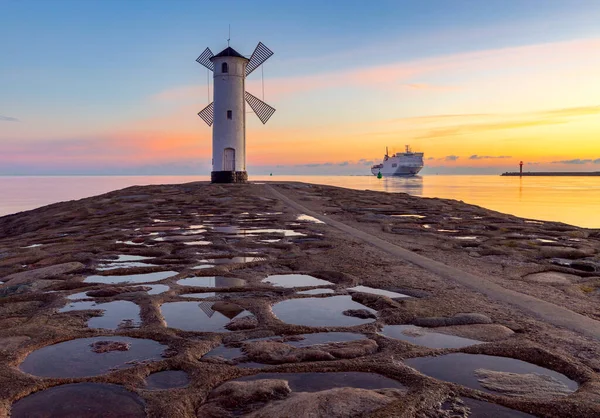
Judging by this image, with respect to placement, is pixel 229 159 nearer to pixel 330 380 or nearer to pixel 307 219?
pixel 307 219

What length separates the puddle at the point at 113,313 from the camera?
3.51m

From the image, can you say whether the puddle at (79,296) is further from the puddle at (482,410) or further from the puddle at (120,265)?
the puddle at (482,410)

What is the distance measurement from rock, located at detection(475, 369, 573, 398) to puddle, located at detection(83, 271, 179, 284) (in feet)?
10.7

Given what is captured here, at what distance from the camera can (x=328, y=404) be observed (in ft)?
7.38

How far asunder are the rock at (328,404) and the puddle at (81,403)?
57 cm

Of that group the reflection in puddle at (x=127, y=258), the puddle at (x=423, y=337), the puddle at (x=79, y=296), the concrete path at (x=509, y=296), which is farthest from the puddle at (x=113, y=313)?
the concrete path at (x=509, y=296)

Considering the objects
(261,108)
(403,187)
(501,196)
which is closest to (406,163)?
(403,187)

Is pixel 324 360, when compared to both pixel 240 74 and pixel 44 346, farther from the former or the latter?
pixel 240 74

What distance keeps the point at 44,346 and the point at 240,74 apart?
84.4 feet

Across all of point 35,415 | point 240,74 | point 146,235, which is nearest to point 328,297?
point 35,415

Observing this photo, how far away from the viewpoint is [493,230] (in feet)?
30.8

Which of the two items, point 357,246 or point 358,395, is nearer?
point 358,395

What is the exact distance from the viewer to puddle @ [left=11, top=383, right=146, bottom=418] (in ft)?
7.23

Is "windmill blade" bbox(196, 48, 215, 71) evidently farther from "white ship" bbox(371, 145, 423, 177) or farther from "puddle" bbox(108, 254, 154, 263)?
"white ship" bbox(371, 145, 423, 177)
